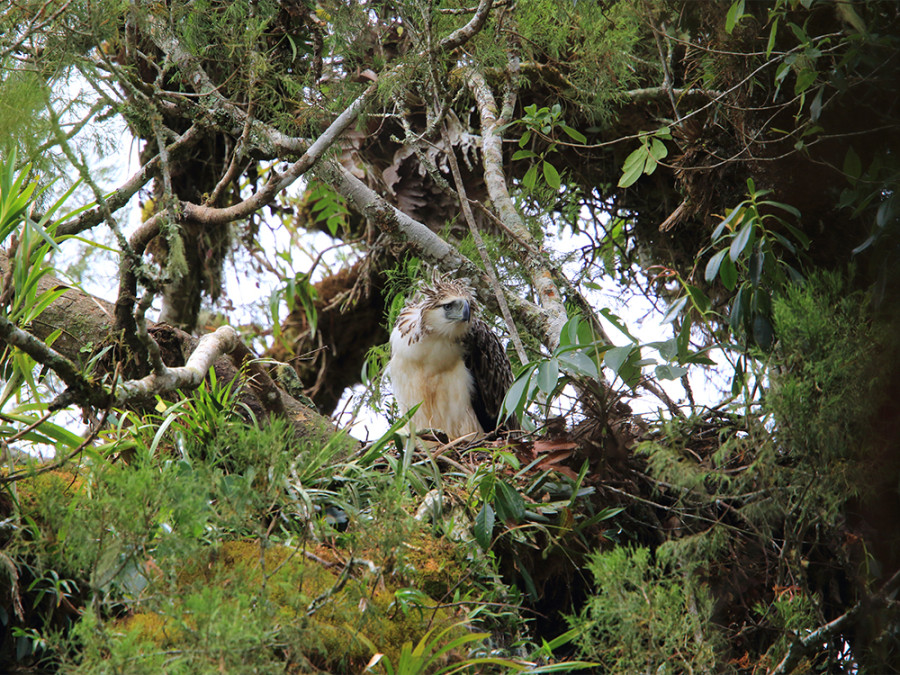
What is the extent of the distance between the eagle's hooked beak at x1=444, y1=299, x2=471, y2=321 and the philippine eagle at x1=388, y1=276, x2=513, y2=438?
0.12m

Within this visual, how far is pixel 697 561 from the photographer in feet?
9.33

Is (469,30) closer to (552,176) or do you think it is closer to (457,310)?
(552,176)

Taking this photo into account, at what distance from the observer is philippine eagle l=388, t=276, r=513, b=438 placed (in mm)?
5145

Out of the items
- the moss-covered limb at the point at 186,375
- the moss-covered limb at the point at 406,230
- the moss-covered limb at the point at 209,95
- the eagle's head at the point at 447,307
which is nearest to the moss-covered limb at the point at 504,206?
the moss-covered limb at the point at 406,230

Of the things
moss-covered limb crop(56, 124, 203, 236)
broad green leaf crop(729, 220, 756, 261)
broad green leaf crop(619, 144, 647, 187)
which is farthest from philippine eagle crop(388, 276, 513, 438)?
broad green leaf crop(729, 220, 756, 261)

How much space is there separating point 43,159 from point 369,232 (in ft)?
11.8

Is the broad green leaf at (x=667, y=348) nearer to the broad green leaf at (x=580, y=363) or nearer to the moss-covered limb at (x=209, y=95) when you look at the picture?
the broad green leaf at (x=580, y=363)

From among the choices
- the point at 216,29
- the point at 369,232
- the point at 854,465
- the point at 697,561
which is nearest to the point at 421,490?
the point at 697,561

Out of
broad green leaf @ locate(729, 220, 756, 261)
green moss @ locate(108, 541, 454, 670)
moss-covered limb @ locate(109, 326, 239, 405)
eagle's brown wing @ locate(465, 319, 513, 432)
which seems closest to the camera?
green moss @ locate(108, 541, 454, 670)

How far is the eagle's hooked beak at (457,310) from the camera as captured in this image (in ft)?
16.1

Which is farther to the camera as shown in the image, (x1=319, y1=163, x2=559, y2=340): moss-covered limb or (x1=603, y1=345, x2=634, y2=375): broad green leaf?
(x1=319, y1=163, x2=559, y2=340): moss-covered limb

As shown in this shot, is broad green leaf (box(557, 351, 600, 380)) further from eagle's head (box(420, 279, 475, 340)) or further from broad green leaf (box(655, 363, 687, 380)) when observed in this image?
eagle's head (box(420, 279, 475, 340))

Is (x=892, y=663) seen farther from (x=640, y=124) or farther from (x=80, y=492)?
(x=640, y=124)

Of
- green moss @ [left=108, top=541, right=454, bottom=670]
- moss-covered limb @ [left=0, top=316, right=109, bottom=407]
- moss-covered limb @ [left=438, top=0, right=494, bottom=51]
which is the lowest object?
green moss @ [left=108, top=541, right=454, bottom=670]
